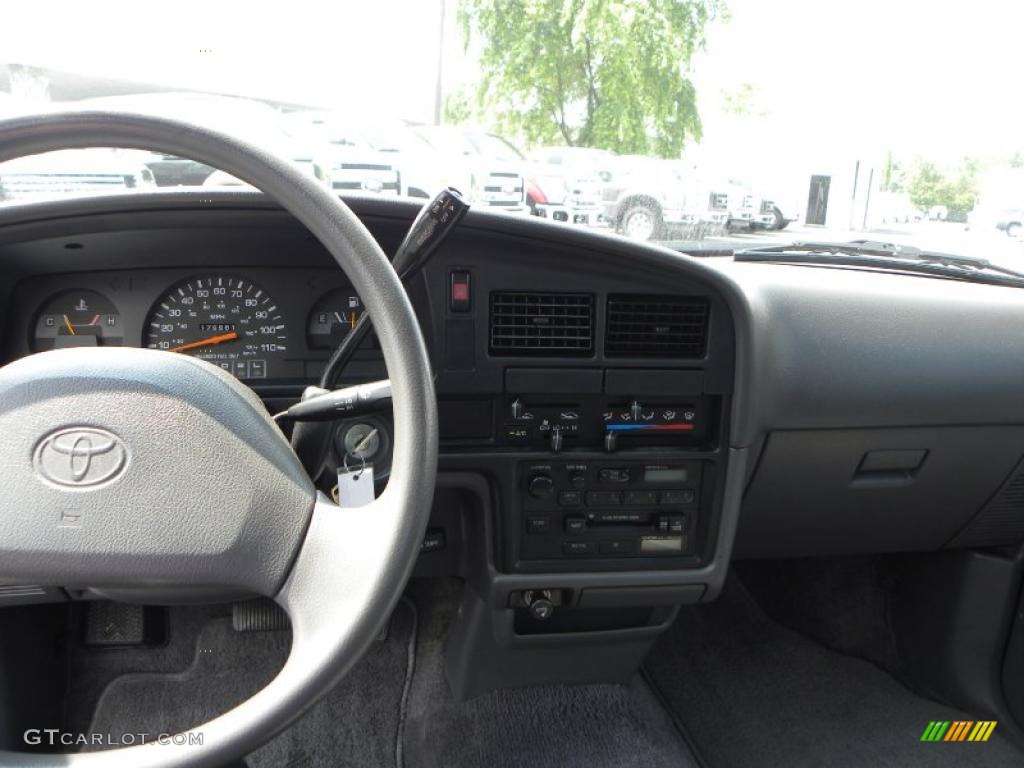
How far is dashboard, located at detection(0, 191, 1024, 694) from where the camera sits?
158 cm

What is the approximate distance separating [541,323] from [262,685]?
1327 mm

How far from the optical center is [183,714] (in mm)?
2211

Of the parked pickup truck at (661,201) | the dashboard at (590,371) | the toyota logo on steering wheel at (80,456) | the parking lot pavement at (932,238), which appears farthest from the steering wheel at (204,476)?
the parking lot pavement at (932,238)

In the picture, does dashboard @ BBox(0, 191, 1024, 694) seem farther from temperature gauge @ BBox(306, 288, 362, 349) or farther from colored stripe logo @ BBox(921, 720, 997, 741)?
colored stripe logo @ BBox(921, 720, 997, 741)

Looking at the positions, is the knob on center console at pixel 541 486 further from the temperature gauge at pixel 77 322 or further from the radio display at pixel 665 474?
the temperature gauge at pixel 77 322

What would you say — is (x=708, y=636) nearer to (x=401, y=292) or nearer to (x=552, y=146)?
(x=552, y=146)

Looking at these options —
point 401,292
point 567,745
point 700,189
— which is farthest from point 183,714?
point 700,189

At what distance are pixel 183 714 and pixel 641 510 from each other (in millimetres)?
1368

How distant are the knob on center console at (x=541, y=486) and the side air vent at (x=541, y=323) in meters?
0.27

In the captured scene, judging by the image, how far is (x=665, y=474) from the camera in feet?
5.83

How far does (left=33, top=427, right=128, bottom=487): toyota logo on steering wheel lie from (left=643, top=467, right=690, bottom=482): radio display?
1.07 meters

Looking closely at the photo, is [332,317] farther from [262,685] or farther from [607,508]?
[262,685]

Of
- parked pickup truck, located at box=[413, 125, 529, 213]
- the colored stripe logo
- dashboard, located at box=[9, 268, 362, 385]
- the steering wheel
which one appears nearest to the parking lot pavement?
parked pickup truck, located at box=[413, 125, 529, 213]

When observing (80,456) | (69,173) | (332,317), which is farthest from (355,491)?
(69,173)
